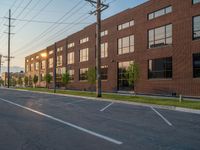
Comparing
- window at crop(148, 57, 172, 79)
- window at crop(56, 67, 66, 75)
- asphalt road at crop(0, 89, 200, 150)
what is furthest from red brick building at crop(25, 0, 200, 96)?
asphalt road at crop(0, 89, 200, 150)

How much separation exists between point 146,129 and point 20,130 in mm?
4400

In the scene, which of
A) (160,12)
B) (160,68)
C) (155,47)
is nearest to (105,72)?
(155,47)

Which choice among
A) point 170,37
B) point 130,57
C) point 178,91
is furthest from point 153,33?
point 178,91

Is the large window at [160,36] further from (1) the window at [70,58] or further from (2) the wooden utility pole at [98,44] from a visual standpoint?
(1) the window at [70,58]

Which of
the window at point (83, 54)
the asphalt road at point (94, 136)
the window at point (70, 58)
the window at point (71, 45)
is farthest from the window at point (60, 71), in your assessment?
the asphalt road at point (94, 136)

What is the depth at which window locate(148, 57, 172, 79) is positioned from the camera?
28.9 metres

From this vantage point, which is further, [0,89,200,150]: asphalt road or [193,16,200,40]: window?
[193,16,200,40]: window

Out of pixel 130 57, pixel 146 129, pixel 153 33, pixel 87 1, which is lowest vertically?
pixel 146 129

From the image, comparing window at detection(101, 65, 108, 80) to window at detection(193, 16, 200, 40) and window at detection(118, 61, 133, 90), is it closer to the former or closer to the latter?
window at detection(118, 61, 133, 90)

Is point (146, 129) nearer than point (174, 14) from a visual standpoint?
Yes

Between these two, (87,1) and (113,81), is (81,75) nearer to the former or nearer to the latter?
(113,81)

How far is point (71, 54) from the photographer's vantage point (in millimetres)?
55625

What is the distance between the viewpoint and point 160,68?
29.9 meters

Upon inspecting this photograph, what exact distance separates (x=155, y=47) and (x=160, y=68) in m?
2.83
